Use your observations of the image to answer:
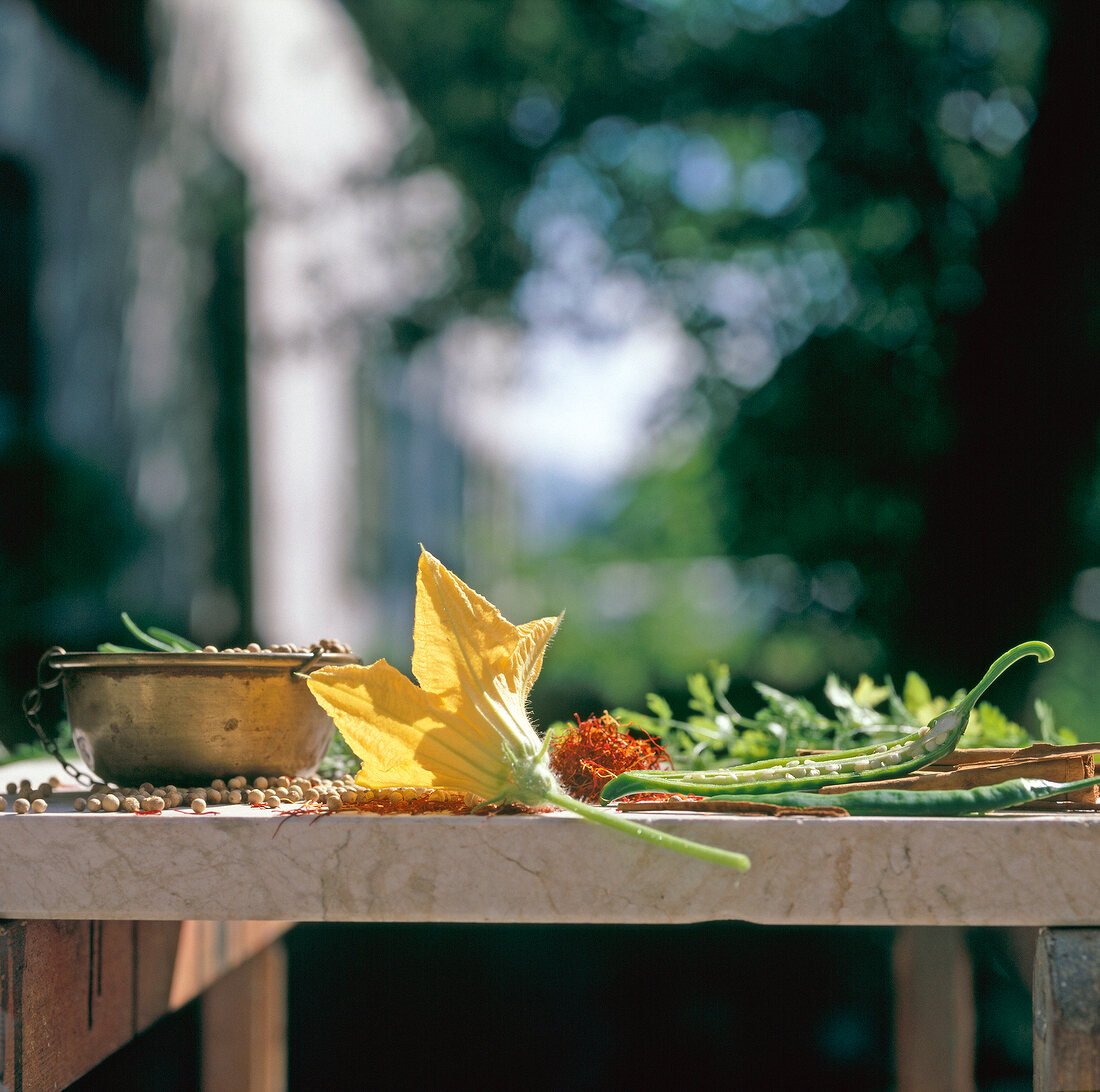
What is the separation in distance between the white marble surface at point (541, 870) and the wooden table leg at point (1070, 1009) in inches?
0.7

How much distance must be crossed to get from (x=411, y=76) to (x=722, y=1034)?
13.5ft

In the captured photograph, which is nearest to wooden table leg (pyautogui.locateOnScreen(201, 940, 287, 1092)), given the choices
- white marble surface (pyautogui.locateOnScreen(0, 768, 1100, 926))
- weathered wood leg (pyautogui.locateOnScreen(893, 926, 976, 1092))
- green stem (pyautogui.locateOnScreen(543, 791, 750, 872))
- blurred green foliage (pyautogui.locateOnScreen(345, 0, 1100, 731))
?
white marble surface (pyautogui.locateOnScreen(0, 768, 1100, 926))

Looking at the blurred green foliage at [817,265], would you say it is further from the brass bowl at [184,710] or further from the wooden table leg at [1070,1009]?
the brass bowl at [184,710]

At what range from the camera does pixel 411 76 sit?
4.43 meters

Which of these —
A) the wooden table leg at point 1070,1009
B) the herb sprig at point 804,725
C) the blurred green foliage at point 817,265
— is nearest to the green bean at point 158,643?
the herb sprig at point 804,725

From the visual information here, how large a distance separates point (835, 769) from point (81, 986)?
649mm

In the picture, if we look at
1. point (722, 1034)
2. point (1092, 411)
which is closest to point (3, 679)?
point (722, 1034)

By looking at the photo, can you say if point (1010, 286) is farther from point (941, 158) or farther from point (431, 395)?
point (431, 395)

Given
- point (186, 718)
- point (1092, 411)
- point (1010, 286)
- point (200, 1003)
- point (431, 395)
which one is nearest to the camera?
point (186, 718)

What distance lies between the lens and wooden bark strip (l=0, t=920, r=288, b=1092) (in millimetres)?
719

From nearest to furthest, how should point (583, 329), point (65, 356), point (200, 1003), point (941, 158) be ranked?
point (200, 1003) → point (65, 356) → point (941, 158) → point (583, 329)

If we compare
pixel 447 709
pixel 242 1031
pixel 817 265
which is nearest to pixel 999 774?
pixel 447 709

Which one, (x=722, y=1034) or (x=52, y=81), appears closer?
(x=722, y=1034)

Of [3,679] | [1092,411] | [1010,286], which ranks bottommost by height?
[3,679]
